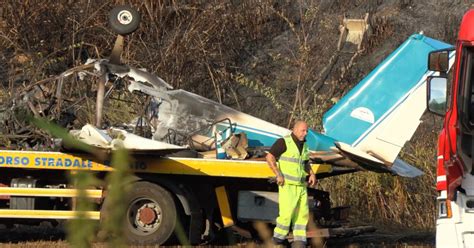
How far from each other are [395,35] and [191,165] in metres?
13.5

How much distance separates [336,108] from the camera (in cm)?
1145

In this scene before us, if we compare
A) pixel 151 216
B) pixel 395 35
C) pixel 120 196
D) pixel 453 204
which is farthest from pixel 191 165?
pixel 395 35

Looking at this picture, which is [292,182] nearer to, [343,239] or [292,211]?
[292,211]

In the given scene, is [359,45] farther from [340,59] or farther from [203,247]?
[203,247]

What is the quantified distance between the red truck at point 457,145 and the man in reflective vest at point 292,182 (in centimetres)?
311

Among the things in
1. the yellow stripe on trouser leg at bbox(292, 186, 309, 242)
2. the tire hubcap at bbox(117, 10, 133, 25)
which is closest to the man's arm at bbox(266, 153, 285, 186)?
the yellow stripe on trouser leg at bbox(292, 186, 309, 242)

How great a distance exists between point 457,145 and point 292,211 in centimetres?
364

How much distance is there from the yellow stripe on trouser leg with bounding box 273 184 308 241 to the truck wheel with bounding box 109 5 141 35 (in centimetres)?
295

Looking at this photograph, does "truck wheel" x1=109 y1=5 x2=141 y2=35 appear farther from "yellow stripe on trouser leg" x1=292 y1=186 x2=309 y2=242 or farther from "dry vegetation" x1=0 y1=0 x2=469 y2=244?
"dry vegetation" x1=0 y1=0 x2=469 y2=244

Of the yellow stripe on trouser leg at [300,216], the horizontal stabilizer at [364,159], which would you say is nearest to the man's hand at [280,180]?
the yellow stripe on trouser leg at [300,216]

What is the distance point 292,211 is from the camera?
997cm

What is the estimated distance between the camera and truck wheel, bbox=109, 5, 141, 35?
11.4 meters

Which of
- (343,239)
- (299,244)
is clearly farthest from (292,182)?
(343,239)

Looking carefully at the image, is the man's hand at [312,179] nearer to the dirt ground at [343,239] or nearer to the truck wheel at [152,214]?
the dirt ground at [343,239]
